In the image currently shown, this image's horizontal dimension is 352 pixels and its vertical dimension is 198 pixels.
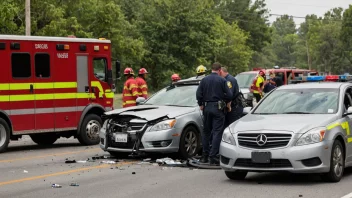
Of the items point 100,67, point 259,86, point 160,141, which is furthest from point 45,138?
point 259,86

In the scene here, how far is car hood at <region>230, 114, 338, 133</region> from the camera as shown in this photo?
9875 mm

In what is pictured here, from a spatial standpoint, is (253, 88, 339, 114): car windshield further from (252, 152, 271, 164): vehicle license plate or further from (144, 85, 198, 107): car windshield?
(144, 85, 198, 107): car windshield

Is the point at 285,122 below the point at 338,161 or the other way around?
the other way around

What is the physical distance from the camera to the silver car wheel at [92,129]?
17.2m

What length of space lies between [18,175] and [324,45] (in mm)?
109595

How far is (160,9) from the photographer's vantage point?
56.7 m

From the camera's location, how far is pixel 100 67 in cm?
1750

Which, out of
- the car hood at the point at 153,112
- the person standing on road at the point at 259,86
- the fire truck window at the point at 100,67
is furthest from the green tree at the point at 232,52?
the car hood at the point at 153,112

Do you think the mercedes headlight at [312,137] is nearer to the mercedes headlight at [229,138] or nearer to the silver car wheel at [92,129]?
the mercedes headlight at [229,138]

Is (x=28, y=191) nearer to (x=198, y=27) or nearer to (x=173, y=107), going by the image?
(x=173, y=107)

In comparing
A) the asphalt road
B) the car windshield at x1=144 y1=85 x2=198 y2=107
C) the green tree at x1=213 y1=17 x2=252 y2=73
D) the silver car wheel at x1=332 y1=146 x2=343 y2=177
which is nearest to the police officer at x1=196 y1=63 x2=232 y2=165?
the asphalt road

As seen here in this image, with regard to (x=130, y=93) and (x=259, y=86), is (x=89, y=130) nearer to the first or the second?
(x=130, y=93)

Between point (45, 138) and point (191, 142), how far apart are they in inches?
225

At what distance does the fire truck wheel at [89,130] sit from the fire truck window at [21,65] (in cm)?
212
